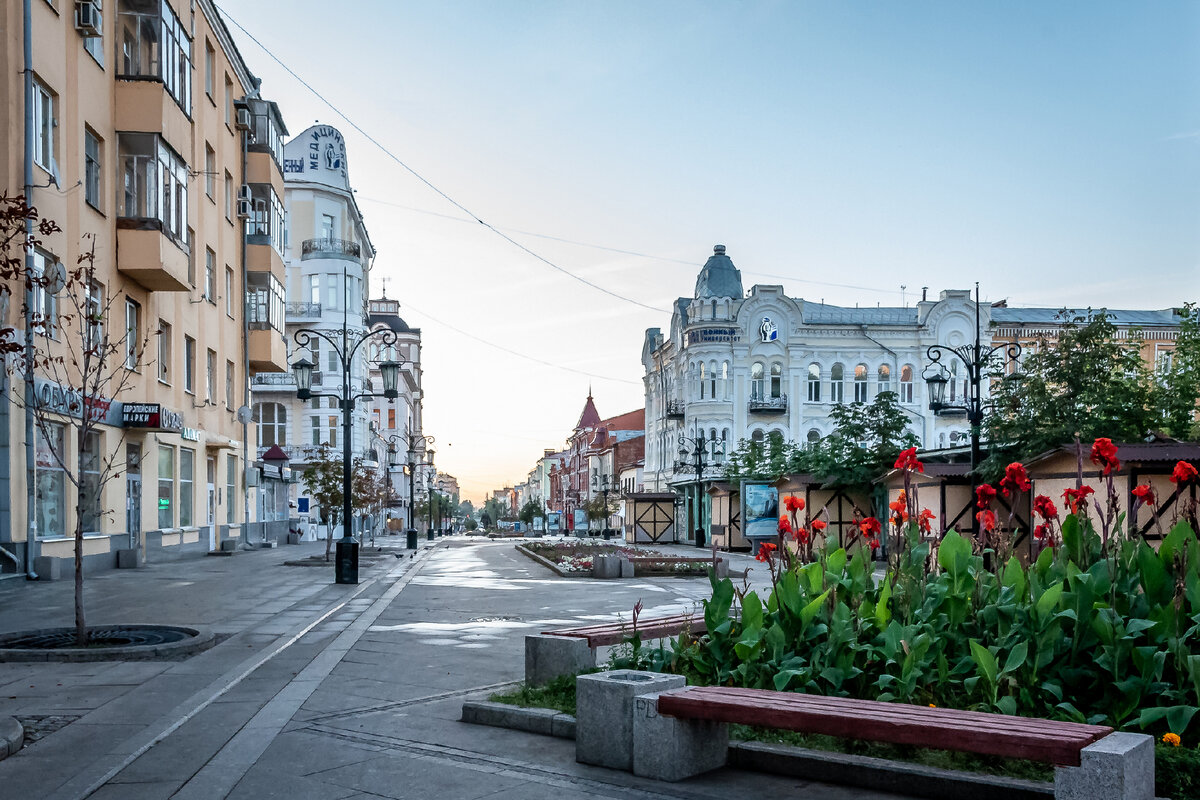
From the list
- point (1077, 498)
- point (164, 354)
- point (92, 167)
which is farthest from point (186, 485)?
point (1077, 498)

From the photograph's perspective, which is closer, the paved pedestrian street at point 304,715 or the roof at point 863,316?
the paved pedestrian street at point 304,715

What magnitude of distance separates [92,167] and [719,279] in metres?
53.2

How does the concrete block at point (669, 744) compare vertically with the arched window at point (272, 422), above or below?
below

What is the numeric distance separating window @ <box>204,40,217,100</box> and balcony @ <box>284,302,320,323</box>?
37.0 m

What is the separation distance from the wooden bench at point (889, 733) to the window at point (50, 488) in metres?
19.3

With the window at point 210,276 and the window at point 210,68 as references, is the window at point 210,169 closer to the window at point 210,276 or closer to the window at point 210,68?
the window at point 210,68

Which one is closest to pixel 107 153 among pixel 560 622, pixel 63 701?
pixel 560 622

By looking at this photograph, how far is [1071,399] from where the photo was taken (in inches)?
1144

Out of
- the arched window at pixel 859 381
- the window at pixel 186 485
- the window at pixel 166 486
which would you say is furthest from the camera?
the arched window at pixel 859 381

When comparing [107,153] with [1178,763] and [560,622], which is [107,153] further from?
[1178,763]

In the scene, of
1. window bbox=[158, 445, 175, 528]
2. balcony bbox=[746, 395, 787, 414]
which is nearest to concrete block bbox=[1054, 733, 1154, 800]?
window bbox=[158, 445, 175, 528]

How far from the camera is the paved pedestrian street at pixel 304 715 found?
6.14 meters

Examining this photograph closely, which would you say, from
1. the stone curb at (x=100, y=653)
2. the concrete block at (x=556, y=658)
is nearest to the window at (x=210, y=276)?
the stone curb at (x=100, y=653)

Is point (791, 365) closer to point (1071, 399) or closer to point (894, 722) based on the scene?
point (1071, 399)
